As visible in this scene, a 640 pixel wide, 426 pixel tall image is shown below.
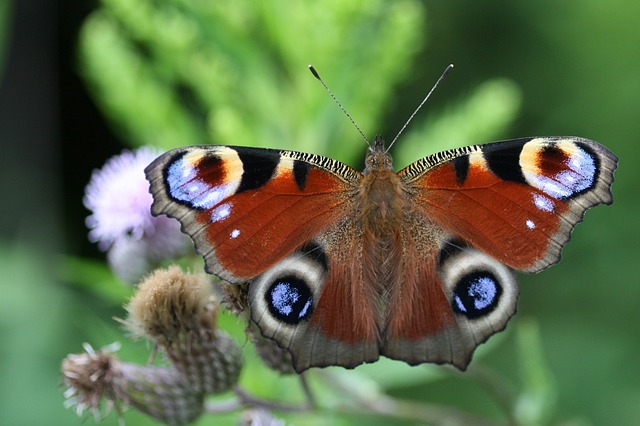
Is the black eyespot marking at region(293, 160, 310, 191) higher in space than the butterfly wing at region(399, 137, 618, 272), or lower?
higher

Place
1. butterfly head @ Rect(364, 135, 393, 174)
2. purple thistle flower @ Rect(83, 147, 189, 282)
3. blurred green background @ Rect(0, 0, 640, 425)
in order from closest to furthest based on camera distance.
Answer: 1. butterfly head @ Rect(364, 135, 393, 174)
2. purple thistle flower @ Rect(83, 147, 189, 282)
3. blurred green background @ Rect(0, 0, 640, 425)

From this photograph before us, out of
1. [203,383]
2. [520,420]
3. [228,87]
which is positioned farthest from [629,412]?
[228,87]

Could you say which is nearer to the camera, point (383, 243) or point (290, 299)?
point (290, 299)

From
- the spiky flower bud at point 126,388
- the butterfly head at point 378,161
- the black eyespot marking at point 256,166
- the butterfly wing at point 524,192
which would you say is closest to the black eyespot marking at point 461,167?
the butterfly wing at point 524,192

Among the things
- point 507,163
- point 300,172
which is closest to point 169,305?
point 300,172

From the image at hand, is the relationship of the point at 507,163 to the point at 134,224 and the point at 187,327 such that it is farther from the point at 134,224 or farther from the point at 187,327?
the point at 134,224

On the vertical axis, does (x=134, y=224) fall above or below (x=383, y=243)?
above

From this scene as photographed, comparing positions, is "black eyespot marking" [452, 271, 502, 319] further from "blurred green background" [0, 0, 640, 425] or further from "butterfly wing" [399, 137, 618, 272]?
"blurred green background" [0, 0, 640, 425]

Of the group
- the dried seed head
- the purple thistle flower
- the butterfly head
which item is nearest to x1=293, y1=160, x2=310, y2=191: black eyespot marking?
the butterfly head
